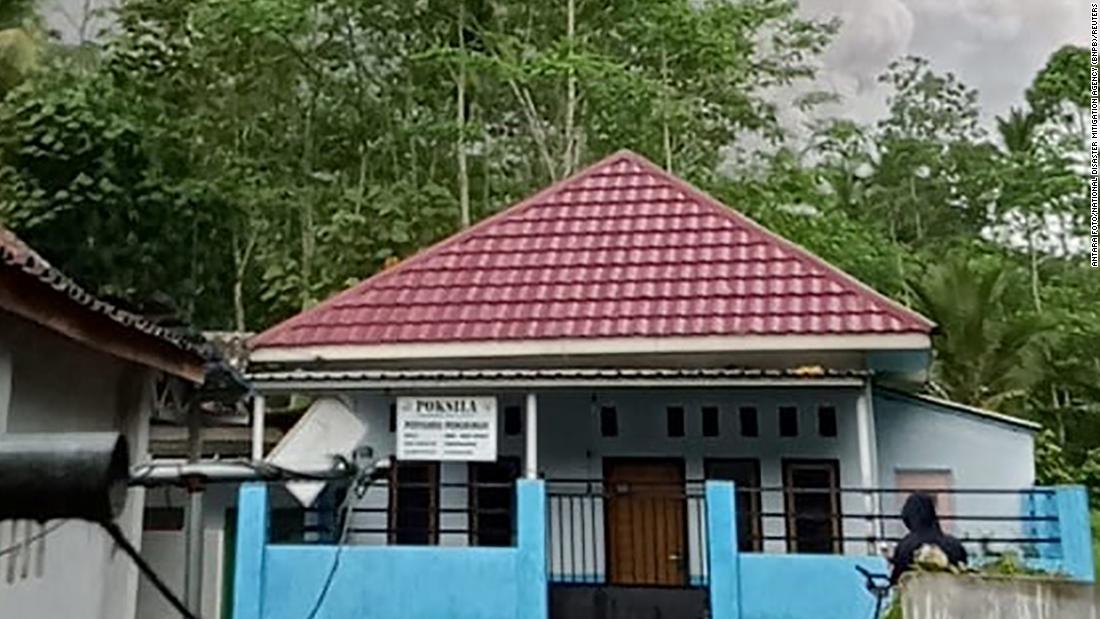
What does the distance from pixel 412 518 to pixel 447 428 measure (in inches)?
57.6

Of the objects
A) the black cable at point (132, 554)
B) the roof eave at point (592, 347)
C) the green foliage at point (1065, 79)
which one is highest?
the green foliage at point (1065, 79)

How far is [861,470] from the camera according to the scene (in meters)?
9.27

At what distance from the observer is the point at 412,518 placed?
1020cm

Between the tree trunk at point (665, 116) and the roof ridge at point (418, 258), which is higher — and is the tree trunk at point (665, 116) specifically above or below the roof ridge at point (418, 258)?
above

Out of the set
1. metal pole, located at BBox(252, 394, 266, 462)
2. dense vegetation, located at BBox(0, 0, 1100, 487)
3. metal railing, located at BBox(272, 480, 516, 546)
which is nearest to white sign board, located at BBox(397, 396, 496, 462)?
metal railing, located at BBox(272, 480, 516, 546)

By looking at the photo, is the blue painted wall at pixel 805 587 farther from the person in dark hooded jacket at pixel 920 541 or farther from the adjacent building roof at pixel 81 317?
the adjacent building roof at pixel 81 317

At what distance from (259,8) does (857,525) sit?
1274 centimetres

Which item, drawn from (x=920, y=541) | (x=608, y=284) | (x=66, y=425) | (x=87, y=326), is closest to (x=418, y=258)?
(x=608, y=284)

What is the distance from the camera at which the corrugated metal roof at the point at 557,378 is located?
873 cm

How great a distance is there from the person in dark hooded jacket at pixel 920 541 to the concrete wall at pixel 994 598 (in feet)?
4.27

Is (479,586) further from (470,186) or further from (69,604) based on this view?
(470,186)

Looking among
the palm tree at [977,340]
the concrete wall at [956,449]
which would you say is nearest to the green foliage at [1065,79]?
the palm tree at [977,340]

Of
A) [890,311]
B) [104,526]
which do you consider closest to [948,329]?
[890,311]

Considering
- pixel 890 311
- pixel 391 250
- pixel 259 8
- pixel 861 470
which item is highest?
pixel 259 8
